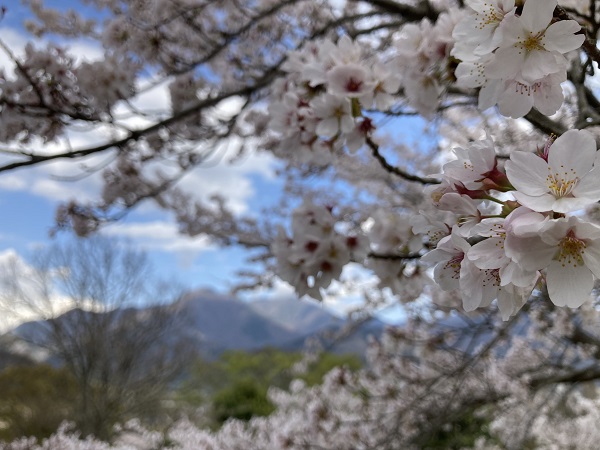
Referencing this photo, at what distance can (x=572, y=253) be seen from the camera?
55 centimetres

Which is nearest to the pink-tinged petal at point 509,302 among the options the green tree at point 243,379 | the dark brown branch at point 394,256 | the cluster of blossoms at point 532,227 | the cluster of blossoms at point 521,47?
the cluster of blossoms at point 532,227

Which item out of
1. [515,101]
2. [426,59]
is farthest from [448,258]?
[426,59]

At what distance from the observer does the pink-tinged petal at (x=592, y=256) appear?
55 cm

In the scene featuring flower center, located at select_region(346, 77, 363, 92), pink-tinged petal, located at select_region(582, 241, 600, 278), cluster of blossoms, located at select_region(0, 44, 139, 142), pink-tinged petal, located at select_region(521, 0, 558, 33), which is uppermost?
cluster of blossoms, located at select_region(0, 44, 139, 142)

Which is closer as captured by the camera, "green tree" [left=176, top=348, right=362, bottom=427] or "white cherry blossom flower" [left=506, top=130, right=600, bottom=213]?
"white cherry blossom flower" [left=506, top=130, right=600, bottom=213]

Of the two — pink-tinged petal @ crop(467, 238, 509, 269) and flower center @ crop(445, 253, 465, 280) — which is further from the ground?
flower center @ crop(445, 253, 465, 280)

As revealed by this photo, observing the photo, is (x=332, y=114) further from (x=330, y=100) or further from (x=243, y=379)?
(x=243, y=379)

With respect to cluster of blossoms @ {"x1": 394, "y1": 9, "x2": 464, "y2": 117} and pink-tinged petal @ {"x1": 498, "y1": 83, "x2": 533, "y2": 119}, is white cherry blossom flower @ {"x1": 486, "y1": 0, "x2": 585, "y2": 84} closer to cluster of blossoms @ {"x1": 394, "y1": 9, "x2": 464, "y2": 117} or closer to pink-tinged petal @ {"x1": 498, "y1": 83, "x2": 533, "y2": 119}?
pink-tinged petal @ {"x1": 498, "y1": 83, "x2": 533, "y2": 119}

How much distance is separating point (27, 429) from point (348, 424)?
785 centimetres

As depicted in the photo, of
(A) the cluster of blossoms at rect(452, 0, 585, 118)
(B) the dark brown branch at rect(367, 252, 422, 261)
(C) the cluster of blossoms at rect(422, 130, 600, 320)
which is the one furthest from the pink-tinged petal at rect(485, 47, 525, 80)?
(B) the dark brown branch at rect(367, 252, 422, 261)

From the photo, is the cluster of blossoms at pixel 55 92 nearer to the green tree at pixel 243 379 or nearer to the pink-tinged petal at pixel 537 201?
the pink-tinged petal at pixel 537 201

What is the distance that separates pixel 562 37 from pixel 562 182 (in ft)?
0.72

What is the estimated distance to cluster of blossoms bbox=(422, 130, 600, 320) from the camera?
0.52 m

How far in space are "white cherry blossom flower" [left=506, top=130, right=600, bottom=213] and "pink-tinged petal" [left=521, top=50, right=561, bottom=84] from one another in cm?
14
